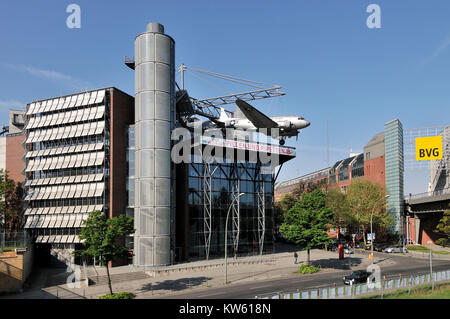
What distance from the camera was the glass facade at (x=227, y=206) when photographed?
5869 cm

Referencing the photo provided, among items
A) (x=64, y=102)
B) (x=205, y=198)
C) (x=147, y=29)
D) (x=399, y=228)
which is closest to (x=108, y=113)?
(x=64, y=102)

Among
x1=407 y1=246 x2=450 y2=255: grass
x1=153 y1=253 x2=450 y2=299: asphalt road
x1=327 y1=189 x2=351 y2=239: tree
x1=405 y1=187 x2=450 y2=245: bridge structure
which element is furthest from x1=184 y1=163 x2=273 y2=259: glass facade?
x1=405 y1=187 x2=450 y2=245: bridge structure

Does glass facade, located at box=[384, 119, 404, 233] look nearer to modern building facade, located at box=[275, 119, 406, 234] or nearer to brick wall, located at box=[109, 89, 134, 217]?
modern building facade, located at box=[275, 119, 406, 234]

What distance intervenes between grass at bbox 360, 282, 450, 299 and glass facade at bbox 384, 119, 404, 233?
5351 cm

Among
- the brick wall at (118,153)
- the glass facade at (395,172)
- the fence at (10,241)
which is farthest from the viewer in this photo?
the glass facade at (395,172)

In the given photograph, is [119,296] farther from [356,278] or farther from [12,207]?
[12,207]

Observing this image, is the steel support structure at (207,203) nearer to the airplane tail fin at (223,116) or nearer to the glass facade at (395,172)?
the airplane tail fin at (223,116)

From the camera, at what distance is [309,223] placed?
48688mm

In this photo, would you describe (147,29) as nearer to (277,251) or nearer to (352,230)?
(277,251)

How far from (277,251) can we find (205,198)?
20.2m

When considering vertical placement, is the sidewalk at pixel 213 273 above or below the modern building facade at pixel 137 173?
below

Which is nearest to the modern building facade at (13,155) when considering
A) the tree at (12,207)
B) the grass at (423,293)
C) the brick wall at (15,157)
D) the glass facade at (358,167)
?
the brick wall at (15,157)

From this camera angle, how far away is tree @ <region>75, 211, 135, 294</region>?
3419 cm

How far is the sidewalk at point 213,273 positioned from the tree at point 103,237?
459cm
